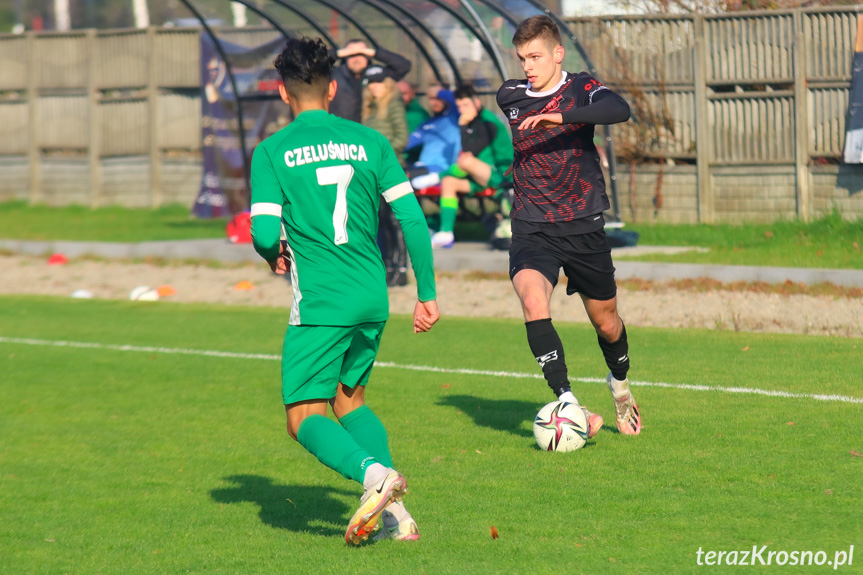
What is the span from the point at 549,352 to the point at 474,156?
29.6 feet

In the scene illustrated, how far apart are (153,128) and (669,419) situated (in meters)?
17.9

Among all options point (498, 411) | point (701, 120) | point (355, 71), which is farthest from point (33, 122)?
point (498, 411)

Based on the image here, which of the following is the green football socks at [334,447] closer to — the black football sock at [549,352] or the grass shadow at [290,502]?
the grass shadow at [290,502]

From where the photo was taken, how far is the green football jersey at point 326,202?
446cm

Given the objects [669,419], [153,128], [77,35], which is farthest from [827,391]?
[77,35]

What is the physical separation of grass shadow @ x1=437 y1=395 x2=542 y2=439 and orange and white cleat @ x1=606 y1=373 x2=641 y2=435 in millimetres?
518

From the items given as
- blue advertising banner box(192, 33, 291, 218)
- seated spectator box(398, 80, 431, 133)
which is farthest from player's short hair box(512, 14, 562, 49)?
blue advertising banner box(192, 33, 291, 218)

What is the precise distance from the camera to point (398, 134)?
14.0 m

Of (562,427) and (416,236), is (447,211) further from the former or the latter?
(416,236)

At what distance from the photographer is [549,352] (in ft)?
20.0

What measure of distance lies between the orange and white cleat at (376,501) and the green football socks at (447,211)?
10.8 metres

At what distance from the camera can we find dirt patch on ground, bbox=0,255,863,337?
33.6ft

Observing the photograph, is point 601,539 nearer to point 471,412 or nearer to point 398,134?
point 471,412

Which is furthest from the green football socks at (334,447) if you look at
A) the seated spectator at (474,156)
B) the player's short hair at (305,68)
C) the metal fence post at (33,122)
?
the metal fence post at (33,122)
